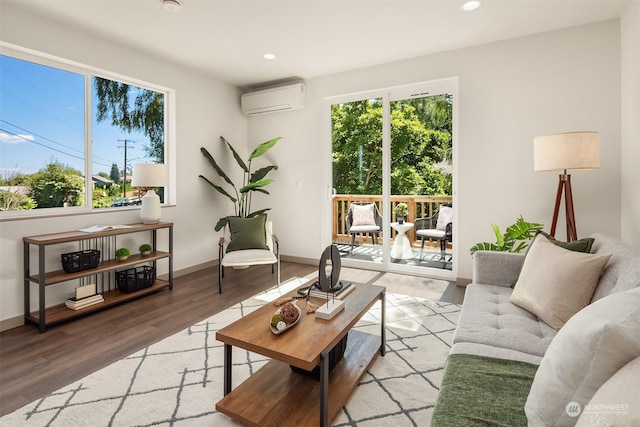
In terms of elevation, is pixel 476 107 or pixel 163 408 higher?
pixel 476 107

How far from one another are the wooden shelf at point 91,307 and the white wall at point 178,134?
17 centimetres

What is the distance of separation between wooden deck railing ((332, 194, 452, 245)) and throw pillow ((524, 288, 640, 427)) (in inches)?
128

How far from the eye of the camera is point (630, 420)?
63 centimetres

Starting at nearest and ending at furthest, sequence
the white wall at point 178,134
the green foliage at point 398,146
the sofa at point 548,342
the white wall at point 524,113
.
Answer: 1. the sofa at point 548,342
2. the white wall at point 178,134
3. the white wall at point 524,113
4. the green foliage at point 398,146

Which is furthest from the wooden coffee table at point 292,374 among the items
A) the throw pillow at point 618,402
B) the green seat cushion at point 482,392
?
the throw pillow at point 618,402

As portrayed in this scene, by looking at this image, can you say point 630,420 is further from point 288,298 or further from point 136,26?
point 136,26

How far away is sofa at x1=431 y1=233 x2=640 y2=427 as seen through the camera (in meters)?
0.77

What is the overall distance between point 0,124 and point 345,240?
378 cm

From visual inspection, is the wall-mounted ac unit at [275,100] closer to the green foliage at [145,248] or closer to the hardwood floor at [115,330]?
the hardwood floor at [115,330]

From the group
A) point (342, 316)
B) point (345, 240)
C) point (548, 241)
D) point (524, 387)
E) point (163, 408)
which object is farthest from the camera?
point (345, 240)

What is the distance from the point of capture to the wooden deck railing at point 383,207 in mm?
4168

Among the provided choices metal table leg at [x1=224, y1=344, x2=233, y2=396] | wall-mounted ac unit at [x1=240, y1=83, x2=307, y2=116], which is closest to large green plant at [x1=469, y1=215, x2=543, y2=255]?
metal table leg at [x1=224, y1=344, x2=233, y2=396]

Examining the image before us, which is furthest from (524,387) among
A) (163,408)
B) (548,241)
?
(163,408)

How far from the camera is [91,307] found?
303cm
